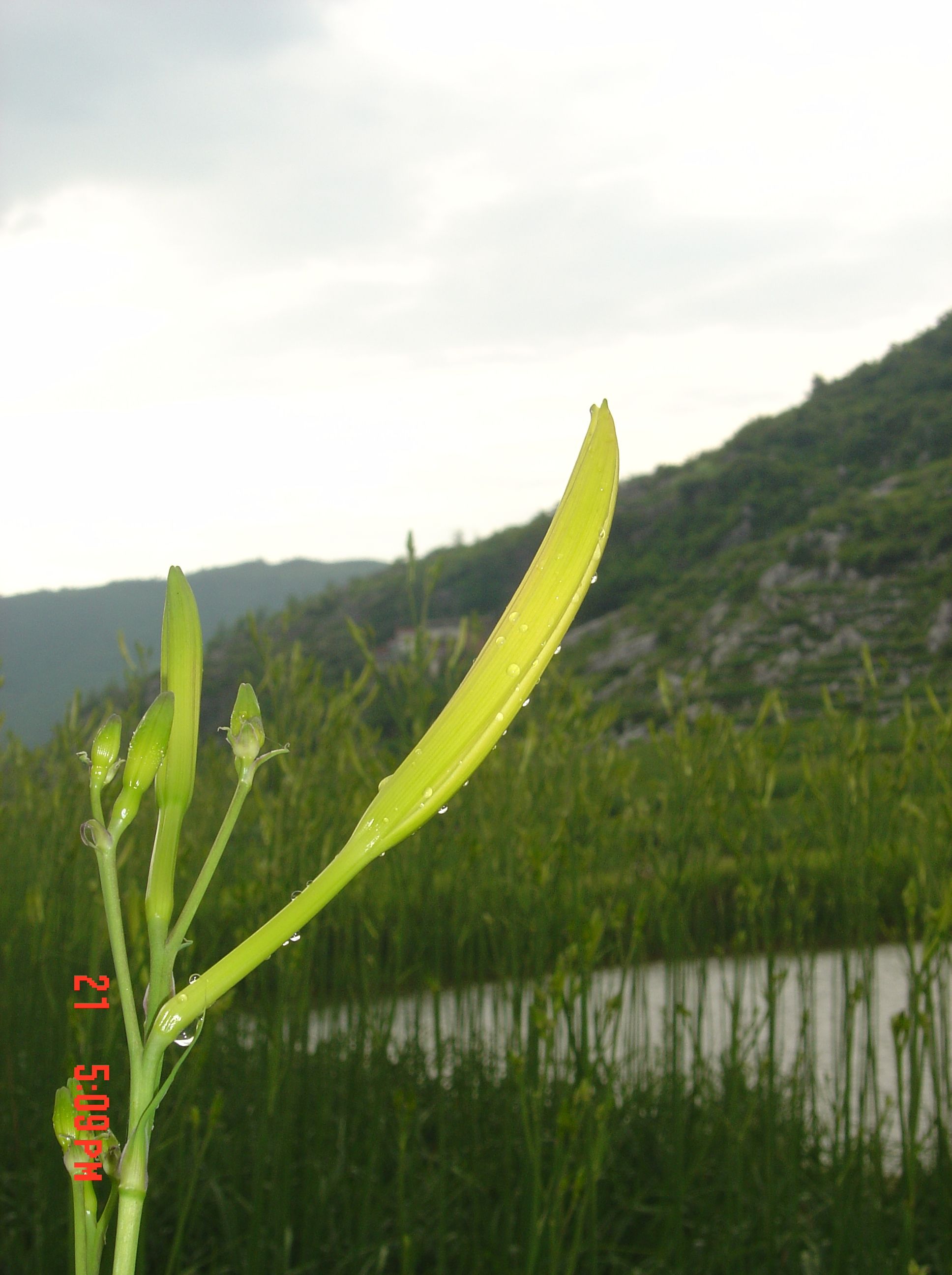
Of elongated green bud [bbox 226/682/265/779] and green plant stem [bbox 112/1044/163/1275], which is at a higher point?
A: elongated green bud [bbox 226/682/265/779]

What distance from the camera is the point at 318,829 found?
183 centimetres

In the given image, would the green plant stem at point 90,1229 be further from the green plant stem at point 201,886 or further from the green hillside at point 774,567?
the green hillside at point 774,567

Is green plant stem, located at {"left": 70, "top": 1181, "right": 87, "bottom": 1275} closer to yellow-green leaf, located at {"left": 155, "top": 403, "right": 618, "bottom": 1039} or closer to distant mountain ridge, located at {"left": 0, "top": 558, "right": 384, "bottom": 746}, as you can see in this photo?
yellow-green leaf, located at {"left": 155, "top": 403, "right": 618, "bottom": 1039}

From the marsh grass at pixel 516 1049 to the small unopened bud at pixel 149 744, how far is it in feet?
3.92

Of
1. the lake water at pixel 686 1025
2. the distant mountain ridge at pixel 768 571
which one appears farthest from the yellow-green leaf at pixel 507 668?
the distant mountain ridge at pixel 768 571

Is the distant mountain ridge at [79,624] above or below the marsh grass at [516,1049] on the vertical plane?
above

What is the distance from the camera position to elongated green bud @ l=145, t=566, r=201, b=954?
23 cm

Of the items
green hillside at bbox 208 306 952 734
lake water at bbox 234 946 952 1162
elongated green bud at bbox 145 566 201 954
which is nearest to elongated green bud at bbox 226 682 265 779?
elongated green bud at bbox 145 566 201 954

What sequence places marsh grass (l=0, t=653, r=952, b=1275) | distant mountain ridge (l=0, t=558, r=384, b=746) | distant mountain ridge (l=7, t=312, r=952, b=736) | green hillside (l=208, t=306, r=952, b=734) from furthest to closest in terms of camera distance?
distant mountain ridge (l=0, t=558, r=384, b=746), green hillside (l=208, t=306, r=952, b=734), distant mountain ridge (l=7, t=312, r=952, b=736), marsh grass (l=0, t=653, r=952, b=1275)

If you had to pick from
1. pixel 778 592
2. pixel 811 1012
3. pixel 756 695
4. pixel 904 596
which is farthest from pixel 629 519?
pixel 811 1012

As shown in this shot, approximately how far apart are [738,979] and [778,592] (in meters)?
21.5

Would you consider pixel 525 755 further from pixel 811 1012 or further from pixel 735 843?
pixel 811 1012

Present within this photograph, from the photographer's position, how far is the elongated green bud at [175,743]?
0.76 ft
